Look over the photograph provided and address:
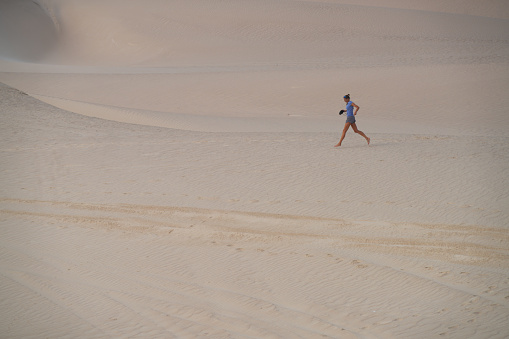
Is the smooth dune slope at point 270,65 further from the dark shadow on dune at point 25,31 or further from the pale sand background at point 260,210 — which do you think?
the dark shadow on dune at point 25,31

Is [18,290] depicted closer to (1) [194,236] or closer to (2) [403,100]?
(1) [194,236]

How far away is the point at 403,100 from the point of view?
22422mm

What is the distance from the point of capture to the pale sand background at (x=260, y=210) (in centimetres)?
548

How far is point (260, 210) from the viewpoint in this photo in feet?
29.0

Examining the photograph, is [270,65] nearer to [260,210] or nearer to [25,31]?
[260,210]

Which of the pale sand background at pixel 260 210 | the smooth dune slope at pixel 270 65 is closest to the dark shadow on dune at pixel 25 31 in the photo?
the smooth dune slope at pixel 270 65

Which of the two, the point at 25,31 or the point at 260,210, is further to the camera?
the point at 25,31

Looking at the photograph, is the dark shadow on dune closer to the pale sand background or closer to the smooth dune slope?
the smooth dune slope

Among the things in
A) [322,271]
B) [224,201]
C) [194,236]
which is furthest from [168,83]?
[322,271]

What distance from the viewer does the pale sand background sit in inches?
216

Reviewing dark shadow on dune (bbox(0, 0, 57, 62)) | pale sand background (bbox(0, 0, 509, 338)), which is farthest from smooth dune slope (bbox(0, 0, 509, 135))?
dark shadow on dune (bbox(0, 0, 57, 62))

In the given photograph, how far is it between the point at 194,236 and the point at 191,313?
229 cm

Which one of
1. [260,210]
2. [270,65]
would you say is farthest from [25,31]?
[260,210]

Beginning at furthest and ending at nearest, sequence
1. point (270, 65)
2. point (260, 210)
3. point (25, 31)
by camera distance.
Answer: point (25, 31) < point (270, 65) < point (260, 210)
